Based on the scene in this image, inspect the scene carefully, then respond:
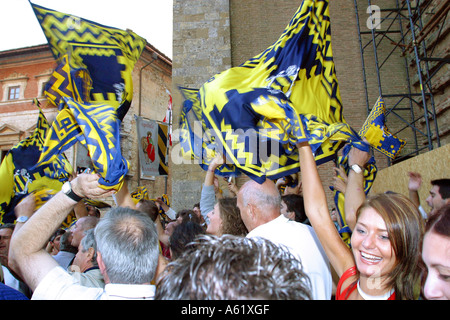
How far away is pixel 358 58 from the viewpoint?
32.8 ft

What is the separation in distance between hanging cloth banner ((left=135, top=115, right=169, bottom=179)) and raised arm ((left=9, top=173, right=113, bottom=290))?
550 centimetres

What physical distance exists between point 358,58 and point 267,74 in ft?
25.7

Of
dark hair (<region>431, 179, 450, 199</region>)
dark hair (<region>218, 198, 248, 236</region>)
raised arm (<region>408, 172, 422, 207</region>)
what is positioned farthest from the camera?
raised arm (<region>408, 172, 422, 207</region>)

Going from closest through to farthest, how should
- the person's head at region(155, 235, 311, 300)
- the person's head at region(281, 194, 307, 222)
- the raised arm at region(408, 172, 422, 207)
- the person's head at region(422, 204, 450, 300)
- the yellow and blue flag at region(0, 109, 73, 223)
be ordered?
the person's head at region(155, 235, 311, 300) → the person's head at region(422, 204, 450, 300) → the person's head at region(281, 194, 307, 222) → the raised arm at region(408, 172, 422, 207) → the yellow and blue flag at region(0, 109, 73, 223)

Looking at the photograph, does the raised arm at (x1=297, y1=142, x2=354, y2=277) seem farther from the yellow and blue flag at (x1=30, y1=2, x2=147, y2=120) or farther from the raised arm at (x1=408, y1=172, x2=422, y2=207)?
the raised arm at (x1=408, y1=172, x2=422, y2=207)

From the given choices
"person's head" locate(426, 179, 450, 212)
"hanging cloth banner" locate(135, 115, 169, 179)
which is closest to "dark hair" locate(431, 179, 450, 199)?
"person's head" locate(426, 179, 450, 212)

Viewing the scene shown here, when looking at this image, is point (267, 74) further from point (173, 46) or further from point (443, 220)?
point (173, 46)

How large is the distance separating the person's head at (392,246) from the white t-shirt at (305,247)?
39 centimetres

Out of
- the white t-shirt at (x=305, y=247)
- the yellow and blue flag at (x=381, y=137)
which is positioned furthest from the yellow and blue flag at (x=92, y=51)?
the yellow and blue flag at (x=381, y=137)

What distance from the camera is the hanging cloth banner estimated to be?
784 centimetres

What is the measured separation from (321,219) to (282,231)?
1.14 feet

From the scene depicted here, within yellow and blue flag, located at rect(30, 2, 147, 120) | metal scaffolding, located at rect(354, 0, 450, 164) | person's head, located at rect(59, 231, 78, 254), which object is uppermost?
metal scaffolding, located at rect(354, 0, 450, 164)

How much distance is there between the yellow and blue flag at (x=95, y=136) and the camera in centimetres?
224

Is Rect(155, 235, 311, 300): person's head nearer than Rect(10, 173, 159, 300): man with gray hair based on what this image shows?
Yes
